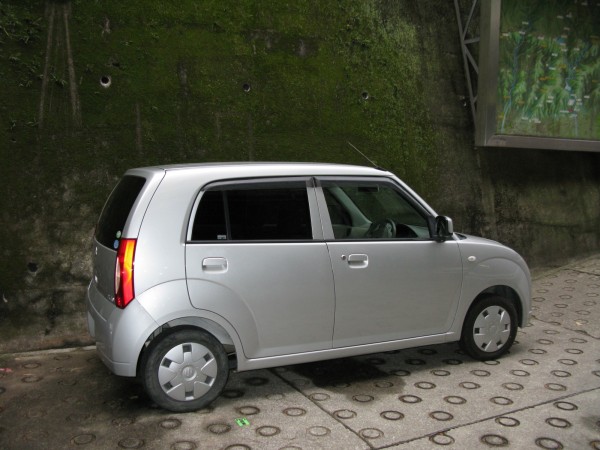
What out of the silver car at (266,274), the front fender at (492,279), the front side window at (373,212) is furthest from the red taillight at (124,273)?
the front fender at (492,279)

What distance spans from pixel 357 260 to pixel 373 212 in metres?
0.51

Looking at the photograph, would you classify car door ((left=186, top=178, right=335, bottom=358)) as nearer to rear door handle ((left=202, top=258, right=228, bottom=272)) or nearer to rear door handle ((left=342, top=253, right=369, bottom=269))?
rear door handle ((left=202, top=258, right=228, bottom=272))

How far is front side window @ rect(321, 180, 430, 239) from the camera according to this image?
4.41m

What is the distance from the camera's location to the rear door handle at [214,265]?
3.86 metres

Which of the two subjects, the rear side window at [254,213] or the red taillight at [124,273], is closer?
the red taillight at [124,273]

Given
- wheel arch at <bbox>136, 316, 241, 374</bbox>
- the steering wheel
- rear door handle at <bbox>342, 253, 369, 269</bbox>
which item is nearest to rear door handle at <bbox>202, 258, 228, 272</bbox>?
wheel arch at <bbox>136, 316, 241, 374</bbox>

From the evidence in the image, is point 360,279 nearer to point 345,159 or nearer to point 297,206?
point 297,206

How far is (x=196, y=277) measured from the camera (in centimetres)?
382

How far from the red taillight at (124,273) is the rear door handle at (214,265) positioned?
17.7 inches

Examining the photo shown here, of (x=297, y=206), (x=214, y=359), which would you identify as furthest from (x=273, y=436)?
(x=297, y=206)

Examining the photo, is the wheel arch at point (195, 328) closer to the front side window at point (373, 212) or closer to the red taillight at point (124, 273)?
the red taillight at point (124, 273)

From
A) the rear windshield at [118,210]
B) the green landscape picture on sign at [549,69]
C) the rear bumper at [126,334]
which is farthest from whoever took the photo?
the green landscape picture on sign at [549,69]

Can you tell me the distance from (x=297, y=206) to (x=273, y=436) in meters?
→ 1.52

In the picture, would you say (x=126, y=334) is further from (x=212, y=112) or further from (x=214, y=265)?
(x=212, y=112)
